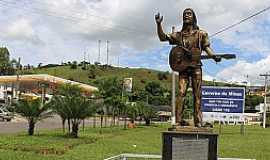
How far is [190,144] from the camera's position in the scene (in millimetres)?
9289

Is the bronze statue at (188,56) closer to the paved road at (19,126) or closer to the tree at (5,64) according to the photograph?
the paved road at (19,126)

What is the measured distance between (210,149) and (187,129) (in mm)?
517

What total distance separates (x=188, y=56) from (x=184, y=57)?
74mm

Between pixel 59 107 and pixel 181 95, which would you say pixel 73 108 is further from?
pixel 181 95

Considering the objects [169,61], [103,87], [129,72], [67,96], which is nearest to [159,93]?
[129,72]

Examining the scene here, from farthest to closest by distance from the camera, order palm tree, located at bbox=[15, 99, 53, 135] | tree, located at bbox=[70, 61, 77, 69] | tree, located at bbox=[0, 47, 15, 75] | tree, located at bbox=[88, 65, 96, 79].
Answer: tree, located at bbox=[70, 61, 77, 69]
tree, located at bbox=[88, 65, 96, 79]
tree, located at bbox=[0, 47, 15, 75]
palm tree, located at bbox=[15, 99, 53, 135]

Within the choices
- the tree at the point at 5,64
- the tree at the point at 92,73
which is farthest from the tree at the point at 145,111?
the tree at the point at 92,73

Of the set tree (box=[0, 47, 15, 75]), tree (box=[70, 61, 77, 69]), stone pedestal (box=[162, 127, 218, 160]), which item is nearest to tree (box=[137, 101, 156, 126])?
tree (box=[0, 47, 15, 75])

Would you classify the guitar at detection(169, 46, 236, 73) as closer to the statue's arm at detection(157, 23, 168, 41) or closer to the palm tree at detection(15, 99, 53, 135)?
the statue's arm at detection(157, 23, 168, 41)

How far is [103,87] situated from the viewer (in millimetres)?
55562

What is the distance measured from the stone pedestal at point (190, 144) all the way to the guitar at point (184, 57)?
1220 millimetres

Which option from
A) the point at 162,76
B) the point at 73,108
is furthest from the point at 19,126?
the point at 162,76

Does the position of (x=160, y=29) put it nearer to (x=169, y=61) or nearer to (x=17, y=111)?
(x=169, y=61)

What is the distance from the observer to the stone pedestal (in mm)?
9281
